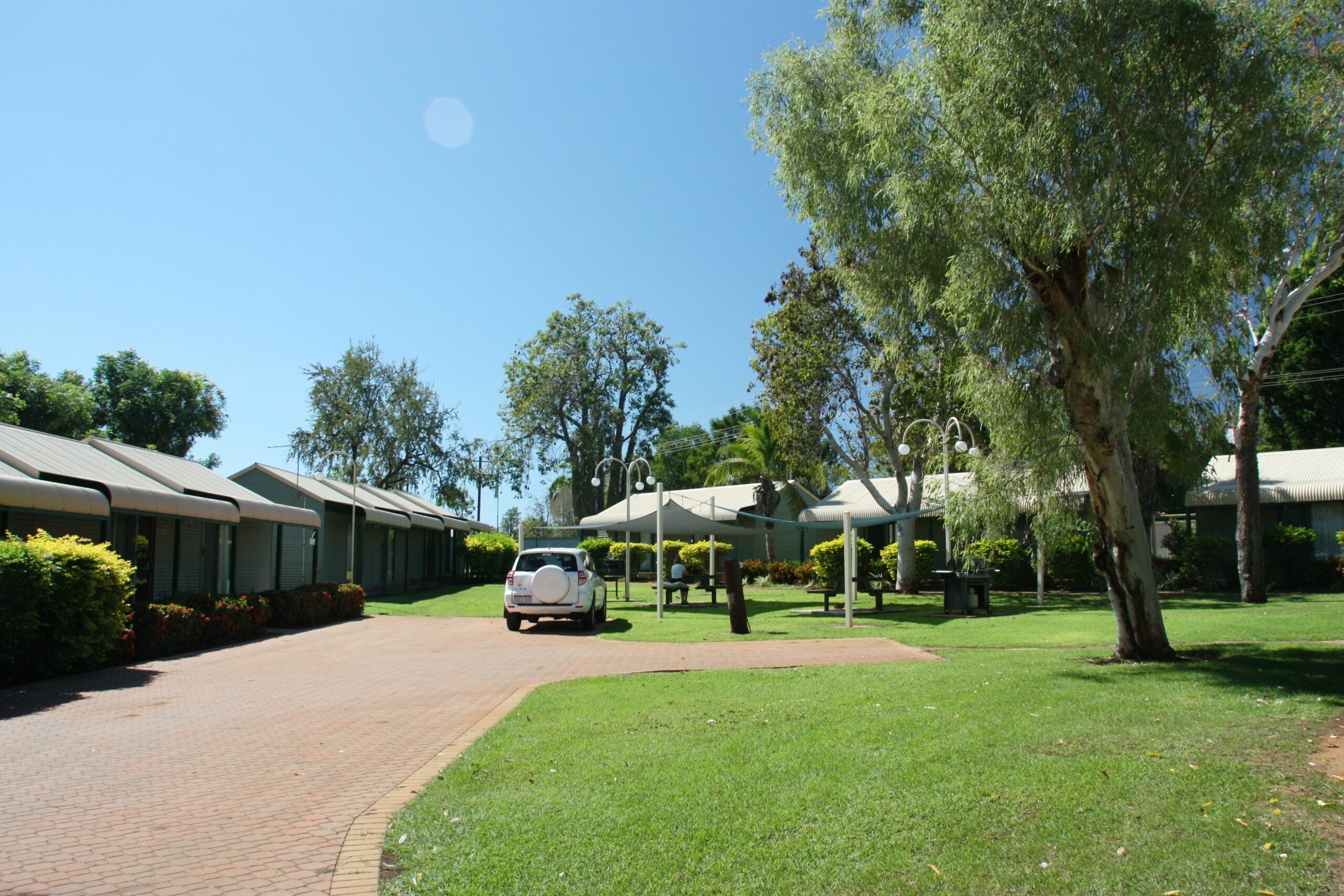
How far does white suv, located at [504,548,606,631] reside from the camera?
18.1 meters

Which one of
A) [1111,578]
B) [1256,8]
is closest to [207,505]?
[1111,578]

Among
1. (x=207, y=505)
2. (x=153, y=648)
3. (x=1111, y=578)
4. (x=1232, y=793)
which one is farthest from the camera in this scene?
(x=207, y=505)

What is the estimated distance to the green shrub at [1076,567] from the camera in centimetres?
2609

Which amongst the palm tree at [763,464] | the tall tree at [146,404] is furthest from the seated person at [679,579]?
the tall tree at [146,404]

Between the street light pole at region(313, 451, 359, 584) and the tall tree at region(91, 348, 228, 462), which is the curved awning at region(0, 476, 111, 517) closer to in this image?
the street light pole at region(313, 451, 359, 584)

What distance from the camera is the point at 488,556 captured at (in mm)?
39688

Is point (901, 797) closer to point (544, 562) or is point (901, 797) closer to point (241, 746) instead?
point (241, 746)

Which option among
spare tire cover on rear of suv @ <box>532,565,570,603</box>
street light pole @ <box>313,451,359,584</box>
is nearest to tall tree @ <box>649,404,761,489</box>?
street light pole @ <box>313,451,359,584</box>

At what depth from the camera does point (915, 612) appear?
69.2ft

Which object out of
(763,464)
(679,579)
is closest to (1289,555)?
(679,579)

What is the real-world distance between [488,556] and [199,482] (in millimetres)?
19692

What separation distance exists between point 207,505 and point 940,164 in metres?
14.7

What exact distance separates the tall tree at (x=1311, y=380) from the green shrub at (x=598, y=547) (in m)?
26.9

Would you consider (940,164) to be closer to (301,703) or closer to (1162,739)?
(1162,739)
